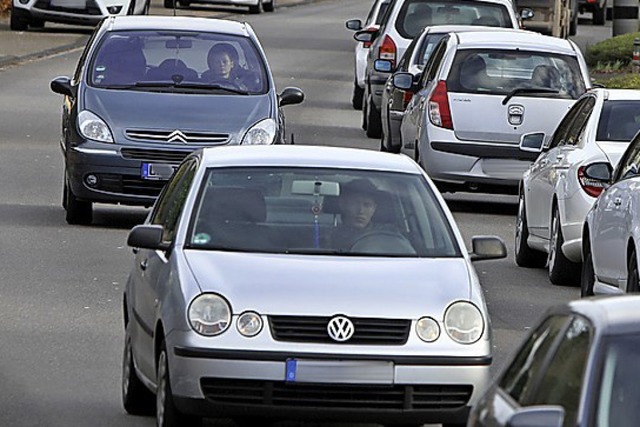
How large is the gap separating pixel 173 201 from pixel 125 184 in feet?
23.2

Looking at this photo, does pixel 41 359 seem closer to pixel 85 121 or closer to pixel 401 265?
pixel 401 265

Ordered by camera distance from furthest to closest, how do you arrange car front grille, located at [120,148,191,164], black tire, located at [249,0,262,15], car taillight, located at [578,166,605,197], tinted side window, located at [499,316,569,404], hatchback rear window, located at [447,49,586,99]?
black tire, located at [249,0,262,15] < hatchback rear window, located at [447,49,586,99] < car front grille, located at [120,148,191,164] < car taillight, located at [578,166,605,197] < tinted side window, located at [499,316,569,404]

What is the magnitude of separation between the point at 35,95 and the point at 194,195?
21405 mm

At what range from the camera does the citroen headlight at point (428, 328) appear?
8695 mm

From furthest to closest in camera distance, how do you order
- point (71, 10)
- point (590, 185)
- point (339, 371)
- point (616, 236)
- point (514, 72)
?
point (71, 10) → point (514, 72) → point (590, 185) → point (616, 236) → point (339, 371)

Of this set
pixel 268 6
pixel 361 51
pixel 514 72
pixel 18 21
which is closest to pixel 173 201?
pixel 514 72

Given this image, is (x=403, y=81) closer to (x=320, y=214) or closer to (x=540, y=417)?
(x=320, y=214)

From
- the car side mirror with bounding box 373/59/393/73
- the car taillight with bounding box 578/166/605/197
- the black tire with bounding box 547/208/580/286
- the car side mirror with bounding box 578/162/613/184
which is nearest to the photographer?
the car side mirror with bounding box 578/162/613/184

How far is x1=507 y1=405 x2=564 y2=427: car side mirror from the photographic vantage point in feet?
17.7

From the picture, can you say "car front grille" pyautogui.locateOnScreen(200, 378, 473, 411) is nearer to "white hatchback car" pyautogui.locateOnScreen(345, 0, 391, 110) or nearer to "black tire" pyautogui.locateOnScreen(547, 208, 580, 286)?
"black tire" pyautogui.locateOnScreen(547, 208, 580, 286)

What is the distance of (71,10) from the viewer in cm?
4178

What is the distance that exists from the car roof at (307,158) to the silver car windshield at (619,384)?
14.5ft

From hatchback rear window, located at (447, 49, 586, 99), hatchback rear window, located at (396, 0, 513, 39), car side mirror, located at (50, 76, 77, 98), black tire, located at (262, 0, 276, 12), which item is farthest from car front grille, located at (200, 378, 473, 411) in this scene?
black tire, located at (262, 0, 276, 12)

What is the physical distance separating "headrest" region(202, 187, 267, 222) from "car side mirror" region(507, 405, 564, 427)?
4.17 m
